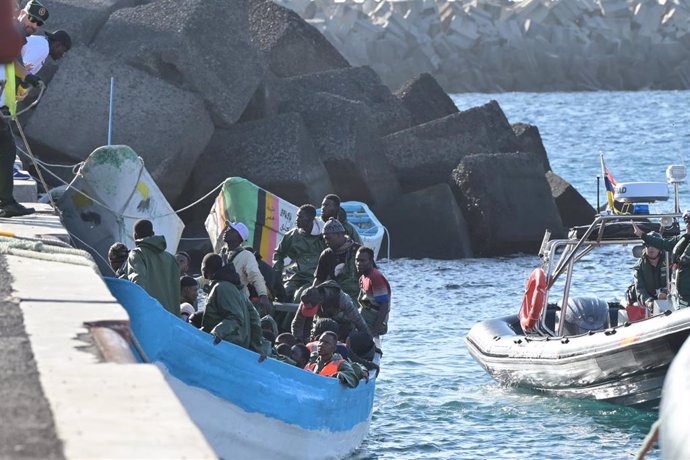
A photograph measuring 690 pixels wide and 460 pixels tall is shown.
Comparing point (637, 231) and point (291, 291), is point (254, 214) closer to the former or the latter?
point (291, 291)

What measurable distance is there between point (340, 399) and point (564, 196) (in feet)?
54.0

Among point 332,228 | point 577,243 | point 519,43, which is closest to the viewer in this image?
point 332,228

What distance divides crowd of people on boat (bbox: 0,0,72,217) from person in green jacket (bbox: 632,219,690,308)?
5.27 metres

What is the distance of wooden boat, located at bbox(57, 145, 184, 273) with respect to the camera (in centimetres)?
1602

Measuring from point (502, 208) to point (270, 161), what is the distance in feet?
13.6

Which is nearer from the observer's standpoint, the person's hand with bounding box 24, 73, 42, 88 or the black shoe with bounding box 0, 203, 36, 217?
the black shoe with bounding box 0, 203, 36, 217

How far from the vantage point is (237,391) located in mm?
9969

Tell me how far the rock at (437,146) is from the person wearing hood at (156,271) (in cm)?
1574

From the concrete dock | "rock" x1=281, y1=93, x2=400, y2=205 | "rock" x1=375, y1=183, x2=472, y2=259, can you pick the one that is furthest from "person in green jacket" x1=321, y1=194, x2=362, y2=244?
"rock" x1=375, y1=183, x2=472, y2=259

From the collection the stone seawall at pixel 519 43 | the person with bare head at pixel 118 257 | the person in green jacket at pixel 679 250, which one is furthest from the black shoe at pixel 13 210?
the stone seawall at pixel 519 43

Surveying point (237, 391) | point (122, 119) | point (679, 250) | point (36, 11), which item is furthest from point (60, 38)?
point (122, 119)

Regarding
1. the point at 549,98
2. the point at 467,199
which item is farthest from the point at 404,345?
the point at 549,98

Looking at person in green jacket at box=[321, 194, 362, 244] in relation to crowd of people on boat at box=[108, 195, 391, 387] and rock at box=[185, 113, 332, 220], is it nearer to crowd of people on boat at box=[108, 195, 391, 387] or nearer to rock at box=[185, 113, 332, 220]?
crowd of people on boat at box=[108, 195, 391, 387]

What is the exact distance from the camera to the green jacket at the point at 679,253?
13516 mm
